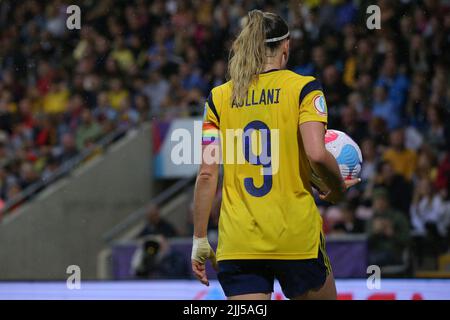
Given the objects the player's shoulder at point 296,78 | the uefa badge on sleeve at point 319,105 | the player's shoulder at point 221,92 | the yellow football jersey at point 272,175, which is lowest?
the yellow football jersey at point 272,175

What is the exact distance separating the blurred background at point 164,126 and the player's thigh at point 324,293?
346 centimetres

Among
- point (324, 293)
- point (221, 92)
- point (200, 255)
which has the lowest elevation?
point (324, 293)

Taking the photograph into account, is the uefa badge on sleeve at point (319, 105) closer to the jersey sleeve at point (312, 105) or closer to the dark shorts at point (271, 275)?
the jersey sleeve at point (312, 105)

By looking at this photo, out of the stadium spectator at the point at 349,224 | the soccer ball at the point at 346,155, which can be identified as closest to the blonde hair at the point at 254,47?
the soccer ball at the point at 346,155

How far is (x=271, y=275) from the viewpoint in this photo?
13.3 ft

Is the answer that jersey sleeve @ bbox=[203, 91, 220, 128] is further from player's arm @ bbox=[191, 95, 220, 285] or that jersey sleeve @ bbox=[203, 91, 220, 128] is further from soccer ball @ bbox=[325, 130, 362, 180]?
soccer ball @ bbox=[325, 130, 362, 180]

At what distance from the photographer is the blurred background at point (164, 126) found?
9.68 metres

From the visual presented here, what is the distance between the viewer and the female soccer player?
157 inches

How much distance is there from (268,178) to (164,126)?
815 centimetres

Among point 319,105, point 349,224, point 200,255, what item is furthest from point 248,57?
point 349,224

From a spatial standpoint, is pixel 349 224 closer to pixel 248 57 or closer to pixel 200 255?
pixel 200 255

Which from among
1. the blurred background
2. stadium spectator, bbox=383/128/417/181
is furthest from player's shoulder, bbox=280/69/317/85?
stadium spectator, bbox=383/128/417/181
